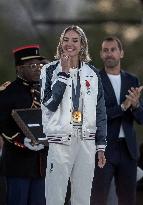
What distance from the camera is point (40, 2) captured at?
1067 cm

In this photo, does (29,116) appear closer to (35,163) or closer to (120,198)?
(35,163)

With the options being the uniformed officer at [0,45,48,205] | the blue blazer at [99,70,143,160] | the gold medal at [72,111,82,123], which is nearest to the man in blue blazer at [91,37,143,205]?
the blue blazer at [99,70,143,160]

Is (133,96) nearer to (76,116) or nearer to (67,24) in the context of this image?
(76,116)

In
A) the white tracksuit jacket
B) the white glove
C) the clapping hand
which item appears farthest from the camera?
the clapping hand

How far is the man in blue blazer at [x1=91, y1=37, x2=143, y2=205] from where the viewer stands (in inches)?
266

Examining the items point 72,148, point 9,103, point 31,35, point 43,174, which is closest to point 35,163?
point 43,174

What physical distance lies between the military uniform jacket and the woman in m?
1.17

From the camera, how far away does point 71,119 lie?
17.7 feet

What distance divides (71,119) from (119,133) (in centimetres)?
149

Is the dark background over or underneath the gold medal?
over

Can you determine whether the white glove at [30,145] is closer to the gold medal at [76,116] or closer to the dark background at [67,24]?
the gold medal at [76,116]

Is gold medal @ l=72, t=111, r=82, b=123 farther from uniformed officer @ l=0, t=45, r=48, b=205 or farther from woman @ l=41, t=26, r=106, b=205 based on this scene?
uniformed officer @ l=0, t=45, r=48, b=205

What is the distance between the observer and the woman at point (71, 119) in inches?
210

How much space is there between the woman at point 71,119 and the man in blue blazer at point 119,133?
1163 millimetres
